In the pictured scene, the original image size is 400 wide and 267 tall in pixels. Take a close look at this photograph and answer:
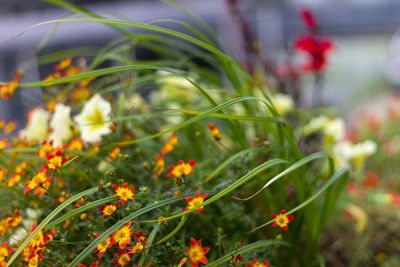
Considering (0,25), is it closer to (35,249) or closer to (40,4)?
(40,4)

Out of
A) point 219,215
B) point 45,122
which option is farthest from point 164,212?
point 45,122

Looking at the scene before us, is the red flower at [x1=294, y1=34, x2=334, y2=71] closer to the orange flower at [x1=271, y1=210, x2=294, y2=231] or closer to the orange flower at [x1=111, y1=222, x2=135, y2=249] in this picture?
the orange flower at [x1=271, y1=210, x2=294, y2=231]

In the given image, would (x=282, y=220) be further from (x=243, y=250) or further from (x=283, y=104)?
(x=283, y=104)

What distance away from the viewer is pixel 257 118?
613 millimetres

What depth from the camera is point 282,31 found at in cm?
299

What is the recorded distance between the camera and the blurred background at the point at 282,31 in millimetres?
2939

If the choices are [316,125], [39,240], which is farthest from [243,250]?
[316,125]

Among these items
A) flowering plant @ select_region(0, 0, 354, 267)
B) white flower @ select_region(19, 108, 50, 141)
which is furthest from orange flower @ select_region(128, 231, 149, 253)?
white flower @ select_region(19, 108, 50, 141)

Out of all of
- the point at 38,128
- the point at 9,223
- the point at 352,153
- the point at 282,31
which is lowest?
the point at 9,223

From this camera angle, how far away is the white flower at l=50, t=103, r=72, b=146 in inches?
32.3

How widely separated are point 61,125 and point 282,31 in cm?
245

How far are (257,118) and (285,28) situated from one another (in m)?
2.58

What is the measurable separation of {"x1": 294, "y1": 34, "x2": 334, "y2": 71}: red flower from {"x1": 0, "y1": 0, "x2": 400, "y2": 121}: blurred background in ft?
5.31

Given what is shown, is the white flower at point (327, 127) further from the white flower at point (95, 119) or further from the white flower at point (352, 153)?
the white flower at point (95, 119)
